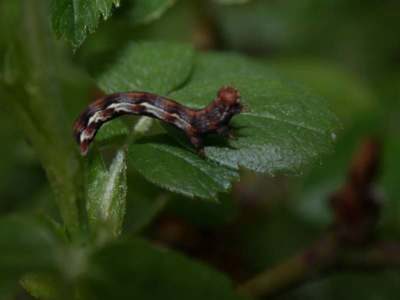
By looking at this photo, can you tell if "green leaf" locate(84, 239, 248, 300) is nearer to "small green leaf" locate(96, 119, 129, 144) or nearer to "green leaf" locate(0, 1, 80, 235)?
"green leaf" locate(0, 1, 80, 235)

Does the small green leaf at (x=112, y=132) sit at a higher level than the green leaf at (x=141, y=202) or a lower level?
higher

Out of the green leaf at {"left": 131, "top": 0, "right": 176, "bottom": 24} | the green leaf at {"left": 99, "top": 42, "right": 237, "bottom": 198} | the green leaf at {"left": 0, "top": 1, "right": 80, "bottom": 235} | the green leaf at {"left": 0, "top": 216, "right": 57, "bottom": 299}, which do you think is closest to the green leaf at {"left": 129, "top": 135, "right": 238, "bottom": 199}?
the green leaf at {"left": 99, "top": 42, "right": 237, "bottom": 198}

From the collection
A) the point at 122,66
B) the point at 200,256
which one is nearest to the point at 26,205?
the point at 200,256

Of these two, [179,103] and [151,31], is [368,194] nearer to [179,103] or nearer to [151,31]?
[179,103]

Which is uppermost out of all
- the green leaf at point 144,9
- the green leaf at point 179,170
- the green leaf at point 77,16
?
the green leaf at point 77,16

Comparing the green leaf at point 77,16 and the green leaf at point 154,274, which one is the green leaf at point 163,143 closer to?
the green leaf at point 77,16

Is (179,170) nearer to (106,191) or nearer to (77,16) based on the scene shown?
(106,191)

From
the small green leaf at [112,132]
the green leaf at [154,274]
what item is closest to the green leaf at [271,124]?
the small green leaf at [112,132]
